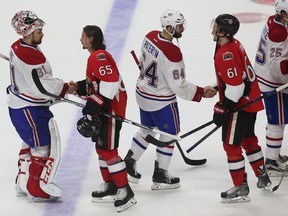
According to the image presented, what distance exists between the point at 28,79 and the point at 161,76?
0.78 metres

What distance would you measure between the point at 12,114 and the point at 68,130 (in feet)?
3.07

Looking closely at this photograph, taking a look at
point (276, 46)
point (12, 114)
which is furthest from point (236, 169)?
point (12, 114)

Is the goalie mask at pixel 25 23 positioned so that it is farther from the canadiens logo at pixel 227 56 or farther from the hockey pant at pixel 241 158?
the hockey pant at pixel 241 158

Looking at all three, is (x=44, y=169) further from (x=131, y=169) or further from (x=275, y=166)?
(x=275, y=166)

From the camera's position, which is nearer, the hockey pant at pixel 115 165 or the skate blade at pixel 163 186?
the hockey pant at pixel 115 165

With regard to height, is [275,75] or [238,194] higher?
[275,75]

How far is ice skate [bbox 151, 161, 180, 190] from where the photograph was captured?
598 centimetres

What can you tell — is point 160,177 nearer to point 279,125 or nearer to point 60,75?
point 279,125

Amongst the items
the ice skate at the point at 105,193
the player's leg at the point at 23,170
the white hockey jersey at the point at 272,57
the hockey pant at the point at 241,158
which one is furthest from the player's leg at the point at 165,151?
the player's leg at the point at 23,170

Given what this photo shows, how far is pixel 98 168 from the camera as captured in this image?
6270mm

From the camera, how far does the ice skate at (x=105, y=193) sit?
5.85 meters

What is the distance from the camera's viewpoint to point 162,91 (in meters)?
5.82

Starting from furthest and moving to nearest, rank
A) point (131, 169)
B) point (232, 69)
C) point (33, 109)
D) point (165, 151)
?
point (131, 169), point (165, 151), point (33, 109), point (232, 69)

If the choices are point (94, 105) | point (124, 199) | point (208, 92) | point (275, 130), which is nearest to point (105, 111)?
point (94, 105)
